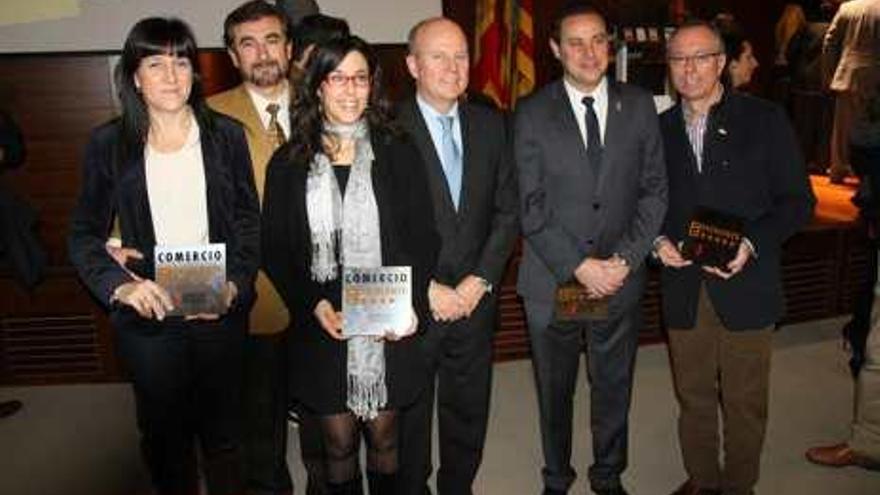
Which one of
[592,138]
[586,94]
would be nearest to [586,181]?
[592,138]

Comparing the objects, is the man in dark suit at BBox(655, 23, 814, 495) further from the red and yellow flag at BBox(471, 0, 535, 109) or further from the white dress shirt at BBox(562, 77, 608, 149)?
the red and yellow flag at BBox(471, 0, 535, 109)

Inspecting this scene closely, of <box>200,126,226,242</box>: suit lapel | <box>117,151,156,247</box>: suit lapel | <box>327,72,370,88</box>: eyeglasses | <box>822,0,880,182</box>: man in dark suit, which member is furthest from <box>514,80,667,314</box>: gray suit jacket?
<box>822,0,880,182</box>: man in dark suit

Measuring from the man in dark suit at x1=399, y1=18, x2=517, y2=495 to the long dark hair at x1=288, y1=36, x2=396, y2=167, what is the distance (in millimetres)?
164

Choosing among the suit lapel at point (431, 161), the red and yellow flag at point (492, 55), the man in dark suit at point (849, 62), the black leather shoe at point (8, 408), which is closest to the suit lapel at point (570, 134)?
the suit lapel at point (431, 161)

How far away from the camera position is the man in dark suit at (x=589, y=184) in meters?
2.25

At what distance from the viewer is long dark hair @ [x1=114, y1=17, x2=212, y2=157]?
1899 millimetres

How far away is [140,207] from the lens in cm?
196

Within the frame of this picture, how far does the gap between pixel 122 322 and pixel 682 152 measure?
1545mm

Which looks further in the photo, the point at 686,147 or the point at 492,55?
the point at 492,55

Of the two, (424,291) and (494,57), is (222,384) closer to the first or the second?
(424,291)

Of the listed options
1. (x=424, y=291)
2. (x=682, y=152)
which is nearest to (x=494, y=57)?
(x=682, y=152)

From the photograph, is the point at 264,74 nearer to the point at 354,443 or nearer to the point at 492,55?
the point at 354,443

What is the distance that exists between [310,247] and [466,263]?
0.48m

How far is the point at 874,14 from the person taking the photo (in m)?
5.90
